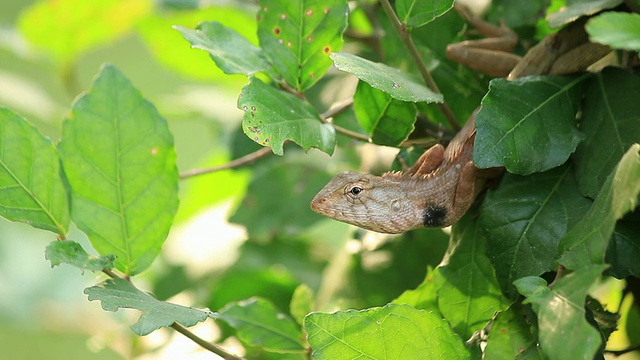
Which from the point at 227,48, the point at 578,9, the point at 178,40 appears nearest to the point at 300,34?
the point at 227,48

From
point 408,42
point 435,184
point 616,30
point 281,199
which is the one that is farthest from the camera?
point 281,199

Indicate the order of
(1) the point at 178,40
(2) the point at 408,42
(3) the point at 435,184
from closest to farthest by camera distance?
(2) the point at 408,42
(3) the point at 435,184
(1) the point at 178,40

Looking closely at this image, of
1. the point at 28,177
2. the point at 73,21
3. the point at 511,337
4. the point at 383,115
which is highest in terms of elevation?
the point at 73,21

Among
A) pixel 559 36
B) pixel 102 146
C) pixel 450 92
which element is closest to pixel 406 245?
pixel 450 92

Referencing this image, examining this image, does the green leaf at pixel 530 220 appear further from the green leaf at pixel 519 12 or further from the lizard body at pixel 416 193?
the green leaf at pixel 519 12

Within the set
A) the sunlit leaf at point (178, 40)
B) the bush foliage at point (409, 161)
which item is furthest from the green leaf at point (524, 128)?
the sunlit leaf at point (178, 40)

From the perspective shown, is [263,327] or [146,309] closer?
[146,309]

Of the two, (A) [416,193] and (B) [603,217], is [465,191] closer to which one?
(A) [416,193]
